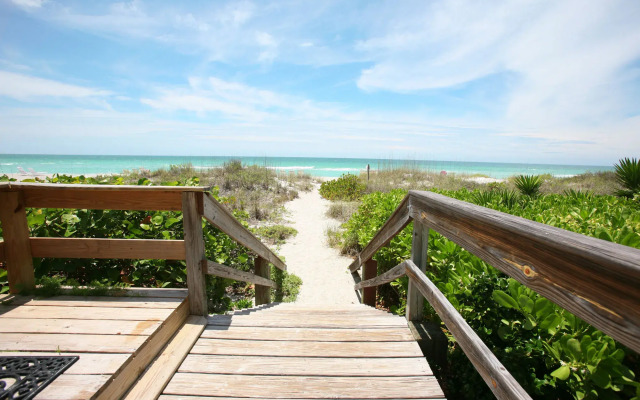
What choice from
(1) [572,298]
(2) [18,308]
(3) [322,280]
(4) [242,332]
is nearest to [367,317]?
(4) [242,332]

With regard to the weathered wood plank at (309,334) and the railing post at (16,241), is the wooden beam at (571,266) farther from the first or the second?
the railing post at (16,241)

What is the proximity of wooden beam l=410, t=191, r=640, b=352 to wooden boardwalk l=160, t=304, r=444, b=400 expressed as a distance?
3.24 ft

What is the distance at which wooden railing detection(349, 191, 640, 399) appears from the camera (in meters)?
0.69

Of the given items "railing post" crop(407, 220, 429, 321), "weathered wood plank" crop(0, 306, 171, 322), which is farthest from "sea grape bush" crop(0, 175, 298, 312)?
"railing post" crop(407, 220, 429, 321)

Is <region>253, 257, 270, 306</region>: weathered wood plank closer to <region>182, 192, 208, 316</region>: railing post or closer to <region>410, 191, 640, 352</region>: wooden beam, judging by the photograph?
<region>182, 192, 208, 316</region>: railing post

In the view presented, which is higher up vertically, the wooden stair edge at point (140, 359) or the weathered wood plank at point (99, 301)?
the weathered wood plank at point (99, 301)

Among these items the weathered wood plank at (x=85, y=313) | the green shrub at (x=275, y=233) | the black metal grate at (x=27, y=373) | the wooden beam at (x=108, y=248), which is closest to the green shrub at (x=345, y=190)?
the green shrub at (x=275, y=233)

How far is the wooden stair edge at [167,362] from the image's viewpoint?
1.61 m

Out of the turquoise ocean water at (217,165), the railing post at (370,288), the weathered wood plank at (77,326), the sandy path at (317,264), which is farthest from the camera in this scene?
the turquoise ocean water at (217,165)

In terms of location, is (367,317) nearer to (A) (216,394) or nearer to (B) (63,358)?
(A) (216,394)

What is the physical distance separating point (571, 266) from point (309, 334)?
1.82 metres

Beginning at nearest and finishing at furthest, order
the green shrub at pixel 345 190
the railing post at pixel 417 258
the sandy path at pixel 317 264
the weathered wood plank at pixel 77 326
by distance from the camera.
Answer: the weathered wood plank at pixel 77 326, the railing post at pixel 417 258, the sandy path at pixel 317 264, the green shrub at pixel 345 190

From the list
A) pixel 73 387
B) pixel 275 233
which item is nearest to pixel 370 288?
pixel 73 387

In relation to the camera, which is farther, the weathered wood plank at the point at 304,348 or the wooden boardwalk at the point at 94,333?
the weathered wood plank at the point at 304,348
